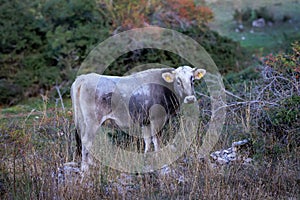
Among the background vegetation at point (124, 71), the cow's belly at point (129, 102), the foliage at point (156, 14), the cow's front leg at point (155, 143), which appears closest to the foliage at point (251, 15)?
the background vegetation at point (124, 71)

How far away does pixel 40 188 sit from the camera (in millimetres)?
5457

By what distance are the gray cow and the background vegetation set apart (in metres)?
0.37

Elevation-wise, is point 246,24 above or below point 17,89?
above

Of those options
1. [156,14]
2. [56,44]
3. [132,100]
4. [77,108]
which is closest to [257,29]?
[156,14]

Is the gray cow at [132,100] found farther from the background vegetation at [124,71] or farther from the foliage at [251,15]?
the foliage at [251,15]

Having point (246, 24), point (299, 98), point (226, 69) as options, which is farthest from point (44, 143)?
point (246, 24)

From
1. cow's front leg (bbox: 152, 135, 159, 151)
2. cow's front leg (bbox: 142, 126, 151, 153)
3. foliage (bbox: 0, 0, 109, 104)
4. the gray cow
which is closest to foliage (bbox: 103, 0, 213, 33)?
foliage (bbox: 0, 0, 109, 104)

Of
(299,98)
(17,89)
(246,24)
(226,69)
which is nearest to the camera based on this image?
(299,98)

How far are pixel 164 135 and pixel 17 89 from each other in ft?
26.5

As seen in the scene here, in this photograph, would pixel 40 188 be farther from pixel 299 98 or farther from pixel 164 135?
pixel 299 98

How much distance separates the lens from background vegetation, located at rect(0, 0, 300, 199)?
549cm

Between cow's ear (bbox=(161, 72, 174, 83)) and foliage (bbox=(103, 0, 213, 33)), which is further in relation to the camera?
foliage (bbox=(103, 0, 213, 33))

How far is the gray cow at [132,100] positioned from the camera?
279 inches

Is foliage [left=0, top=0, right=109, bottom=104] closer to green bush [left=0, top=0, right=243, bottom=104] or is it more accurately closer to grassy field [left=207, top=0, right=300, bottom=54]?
green bush [left=0, top=0, right=243, bottom=104]
